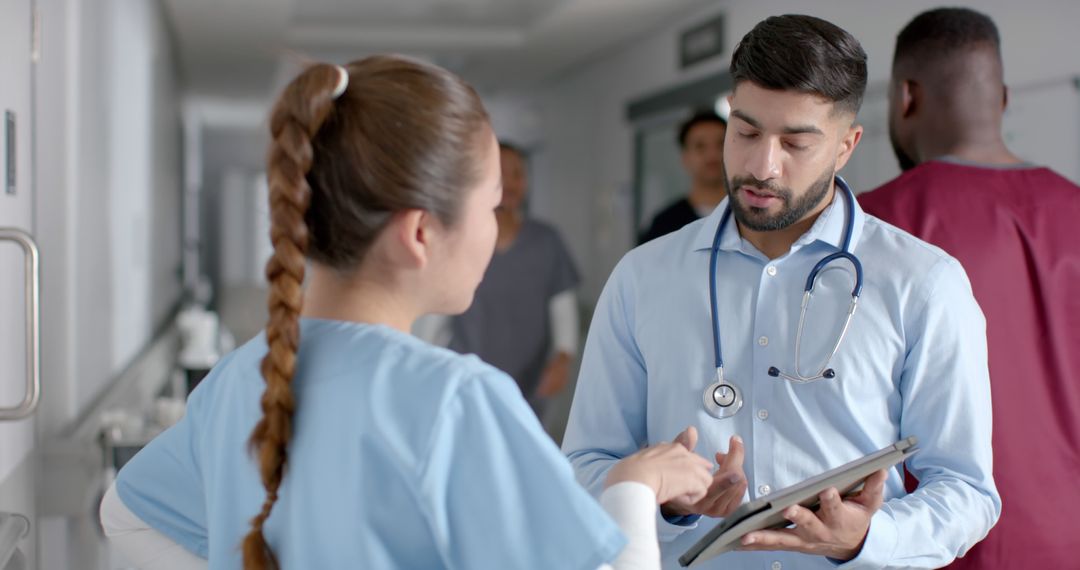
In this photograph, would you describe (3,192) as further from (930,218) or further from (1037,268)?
(1037,268)

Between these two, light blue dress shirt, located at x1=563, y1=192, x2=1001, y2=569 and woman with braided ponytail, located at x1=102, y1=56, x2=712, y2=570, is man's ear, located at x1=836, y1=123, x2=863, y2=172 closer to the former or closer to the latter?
light blue dress shirt, located at x1=563, y1=192, x2=1001, y2=569

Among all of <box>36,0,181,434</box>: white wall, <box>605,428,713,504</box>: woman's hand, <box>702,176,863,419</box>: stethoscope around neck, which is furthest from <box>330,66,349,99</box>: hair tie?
<box>36,0,181,434</box>: white wall

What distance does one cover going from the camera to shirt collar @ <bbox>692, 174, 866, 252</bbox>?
4.42ft

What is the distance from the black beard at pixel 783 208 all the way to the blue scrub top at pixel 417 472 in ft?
1.96

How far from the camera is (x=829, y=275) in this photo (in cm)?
134

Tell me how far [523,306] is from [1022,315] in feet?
7.82

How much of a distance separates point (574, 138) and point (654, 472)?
6.56 metres

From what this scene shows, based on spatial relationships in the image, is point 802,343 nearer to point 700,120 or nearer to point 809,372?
point 809,372

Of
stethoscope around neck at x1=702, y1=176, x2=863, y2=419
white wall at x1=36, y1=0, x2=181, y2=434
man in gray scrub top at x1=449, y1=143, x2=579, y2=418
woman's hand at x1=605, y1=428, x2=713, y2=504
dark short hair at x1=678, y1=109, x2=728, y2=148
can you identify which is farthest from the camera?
man in gray scrub top at x1=449, y1=143, x2=579, y2=418

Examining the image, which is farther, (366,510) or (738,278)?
(738,278)

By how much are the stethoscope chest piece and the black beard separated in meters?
0.20

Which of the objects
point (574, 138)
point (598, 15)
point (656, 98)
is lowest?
point (574, 138)

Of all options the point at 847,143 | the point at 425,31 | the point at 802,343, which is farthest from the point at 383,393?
the point at 425,31

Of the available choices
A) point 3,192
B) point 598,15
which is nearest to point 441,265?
point 3,192
